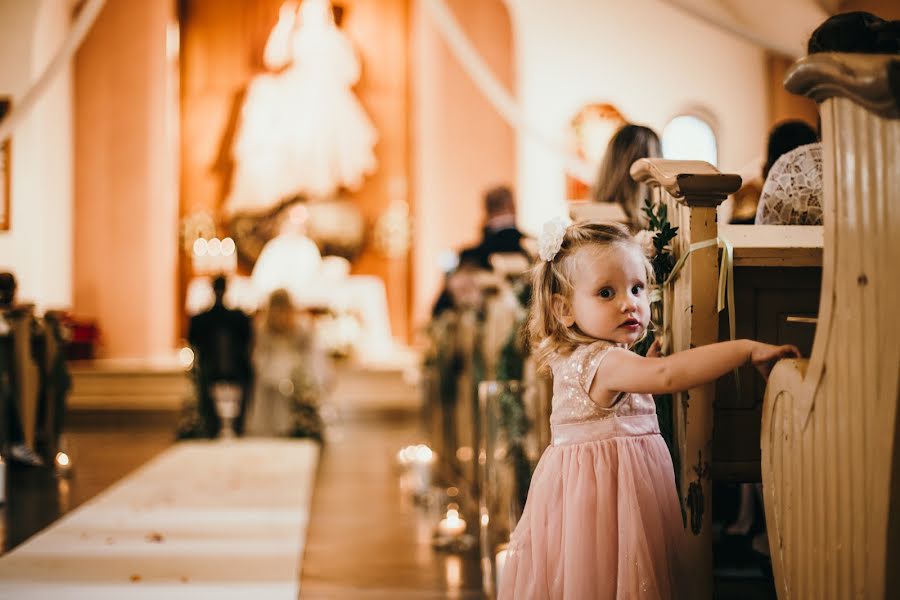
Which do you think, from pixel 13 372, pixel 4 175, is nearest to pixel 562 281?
pixel 4 175

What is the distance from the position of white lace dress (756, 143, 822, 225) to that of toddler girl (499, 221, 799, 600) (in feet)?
2.39

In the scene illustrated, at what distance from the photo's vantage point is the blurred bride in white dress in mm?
12742

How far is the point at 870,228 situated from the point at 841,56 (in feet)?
0.87

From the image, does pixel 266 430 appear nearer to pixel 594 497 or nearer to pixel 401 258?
pixel 401 258

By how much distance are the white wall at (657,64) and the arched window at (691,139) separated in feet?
0.19

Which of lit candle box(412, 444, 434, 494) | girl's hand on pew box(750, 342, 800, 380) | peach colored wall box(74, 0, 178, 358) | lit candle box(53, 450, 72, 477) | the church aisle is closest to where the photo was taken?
girl's hand on pew box(750, 342, 800, 380)

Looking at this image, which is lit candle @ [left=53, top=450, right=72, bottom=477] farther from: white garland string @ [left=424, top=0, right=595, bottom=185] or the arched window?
the arched window

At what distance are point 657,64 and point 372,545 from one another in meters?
3.56

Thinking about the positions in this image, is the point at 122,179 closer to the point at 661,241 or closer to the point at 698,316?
the point at 661,241

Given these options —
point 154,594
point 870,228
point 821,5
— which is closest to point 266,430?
point 154,594

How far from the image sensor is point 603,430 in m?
2.12

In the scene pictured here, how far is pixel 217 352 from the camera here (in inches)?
335

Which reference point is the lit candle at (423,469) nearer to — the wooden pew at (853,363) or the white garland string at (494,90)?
the white garland string at (494,90)

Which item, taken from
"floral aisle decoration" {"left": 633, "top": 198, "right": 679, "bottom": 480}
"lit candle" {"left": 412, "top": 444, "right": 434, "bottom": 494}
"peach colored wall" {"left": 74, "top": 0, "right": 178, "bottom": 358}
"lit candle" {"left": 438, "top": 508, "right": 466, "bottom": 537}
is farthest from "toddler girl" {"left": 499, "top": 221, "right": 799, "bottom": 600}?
"peach colored wall" {"left": 74, "top": 0, "right": 178, "bottom": 358}
